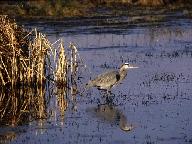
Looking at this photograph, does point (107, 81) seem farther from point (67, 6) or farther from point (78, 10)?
point (67, 6)

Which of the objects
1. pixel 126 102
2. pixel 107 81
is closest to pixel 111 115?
pixel 126 102

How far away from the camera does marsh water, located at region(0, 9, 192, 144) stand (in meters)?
13.0

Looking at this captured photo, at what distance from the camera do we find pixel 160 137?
12648mm

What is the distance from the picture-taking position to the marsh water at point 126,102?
1305 cm

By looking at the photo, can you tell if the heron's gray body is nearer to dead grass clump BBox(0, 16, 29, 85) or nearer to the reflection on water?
the reflection on water

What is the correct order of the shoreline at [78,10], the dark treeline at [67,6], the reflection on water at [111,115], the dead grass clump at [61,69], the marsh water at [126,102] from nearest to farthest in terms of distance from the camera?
1. the marsh water at [126,102]
2. the reflection on water at [111,115]
3. the dead grass clump at [61,69]
4. the shoreline at [78,10]
5. the dark treeline at [67,6]

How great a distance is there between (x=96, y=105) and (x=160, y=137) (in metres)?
3.62

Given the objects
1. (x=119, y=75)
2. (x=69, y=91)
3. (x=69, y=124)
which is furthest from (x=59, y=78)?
(x=69, y=124)

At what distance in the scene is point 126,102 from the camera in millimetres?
16188

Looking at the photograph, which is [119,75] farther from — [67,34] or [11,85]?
[67,34]

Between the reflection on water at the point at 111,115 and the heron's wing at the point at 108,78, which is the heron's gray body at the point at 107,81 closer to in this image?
the heron's wing at the point at 108,78

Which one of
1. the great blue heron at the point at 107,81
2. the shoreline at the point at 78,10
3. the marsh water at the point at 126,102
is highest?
the great blue heron at the point at 107,81

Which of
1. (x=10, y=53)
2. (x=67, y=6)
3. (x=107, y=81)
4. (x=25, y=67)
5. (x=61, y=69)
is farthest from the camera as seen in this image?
(x=67, y=6)

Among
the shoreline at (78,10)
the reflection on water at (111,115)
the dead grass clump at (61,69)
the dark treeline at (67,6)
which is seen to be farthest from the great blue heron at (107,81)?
the dark treeline at (67,6)
